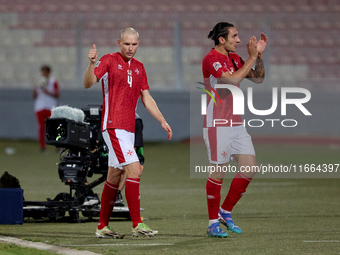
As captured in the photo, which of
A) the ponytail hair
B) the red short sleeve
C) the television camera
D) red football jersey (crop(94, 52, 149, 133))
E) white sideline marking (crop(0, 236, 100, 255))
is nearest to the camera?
white sideline marking (crop(0, 236, 100, 255))

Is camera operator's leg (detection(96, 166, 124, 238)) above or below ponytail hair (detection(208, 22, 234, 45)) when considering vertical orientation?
below

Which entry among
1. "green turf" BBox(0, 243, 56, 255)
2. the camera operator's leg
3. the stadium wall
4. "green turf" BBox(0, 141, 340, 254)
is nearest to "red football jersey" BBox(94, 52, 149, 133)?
the camera operator's leg

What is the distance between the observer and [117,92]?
5.80 metres

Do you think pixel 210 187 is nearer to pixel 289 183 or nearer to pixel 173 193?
pixel 173 193

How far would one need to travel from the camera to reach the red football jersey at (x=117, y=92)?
5777 millimetres

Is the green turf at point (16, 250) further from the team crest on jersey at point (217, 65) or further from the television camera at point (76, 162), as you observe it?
the team crest on jersey at point (217, 65)

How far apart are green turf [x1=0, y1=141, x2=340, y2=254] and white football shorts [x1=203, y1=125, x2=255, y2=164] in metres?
0.74

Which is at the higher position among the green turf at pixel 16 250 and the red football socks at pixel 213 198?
the red football socks at pixel 213 198

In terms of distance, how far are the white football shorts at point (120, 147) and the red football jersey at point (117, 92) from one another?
0.18 ft

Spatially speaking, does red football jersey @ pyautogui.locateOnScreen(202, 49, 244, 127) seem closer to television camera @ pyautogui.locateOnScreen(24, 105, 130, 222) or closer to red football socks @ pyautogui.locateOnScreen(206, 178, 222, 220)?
red football socks @ pyautogui.locateOnScreen(206, 178, 222, 220)

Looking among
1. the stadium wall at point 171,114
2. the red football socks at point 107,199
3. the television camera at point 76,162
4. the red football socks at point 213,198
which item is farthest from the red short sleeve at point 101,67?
the stadium wall at point 171,114

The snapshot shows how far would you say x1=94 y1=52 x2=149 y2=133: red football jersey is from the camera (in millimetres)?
5777

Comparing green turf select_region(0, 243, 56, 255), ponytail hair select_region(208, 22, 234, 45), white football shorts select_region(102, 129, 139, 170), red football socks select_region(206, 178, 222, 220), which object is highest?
ponytail hair select_region(208, 22, 234, 45)

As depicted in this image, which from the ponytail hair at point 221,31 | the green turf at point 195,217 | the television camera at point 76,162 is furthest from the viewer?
the television camera at point 76,162
